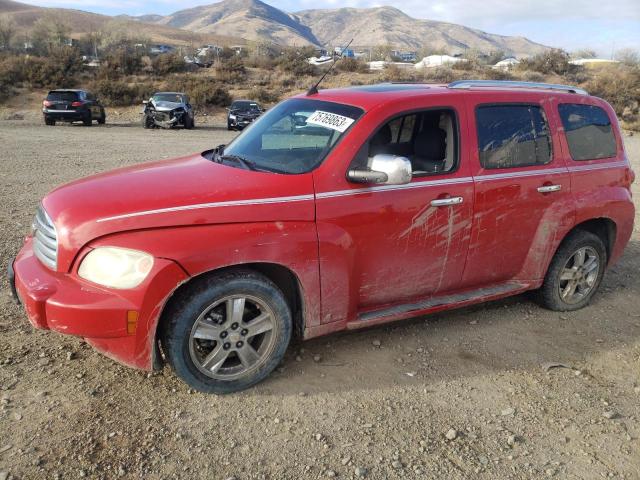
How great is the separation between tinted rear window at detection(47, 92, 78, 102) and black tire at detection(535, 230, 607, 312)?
23036 millimetres

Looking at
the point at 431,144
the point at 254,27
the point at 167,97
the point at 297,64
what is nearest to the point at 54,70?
the point at 167,97

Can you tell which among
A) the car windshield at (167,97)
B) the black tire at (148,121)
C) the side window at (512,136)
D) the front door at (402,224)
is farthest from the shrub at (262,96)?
the front door at (402,224)

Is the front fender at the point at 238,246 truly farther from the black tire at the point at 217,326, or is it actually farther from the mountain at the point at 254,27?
the mountain at the point at 254,27

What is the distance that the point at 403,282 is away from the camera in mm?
3914

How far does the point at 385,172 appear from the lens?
3.46 meters

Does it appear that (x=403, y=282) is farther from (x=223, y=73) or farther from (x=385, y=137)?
(x=223, y=73)

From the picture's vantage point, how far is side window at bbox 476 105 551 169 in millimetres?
4098

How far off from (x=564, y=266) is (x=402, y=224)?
1867mm

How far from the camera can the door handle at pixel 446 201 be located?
3836 mm

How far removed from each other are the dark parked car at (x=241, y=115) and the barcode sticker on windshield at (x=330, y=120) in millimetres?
20364

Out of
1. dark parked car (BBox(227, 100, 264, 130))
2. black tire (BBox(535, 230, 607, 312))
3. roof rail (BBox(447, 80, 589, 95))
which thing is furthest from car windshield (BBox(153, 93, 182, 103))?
black tire (BBox(535, 230, 607, 312))

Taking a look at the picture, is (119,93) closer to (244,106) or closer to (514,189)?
(244,106)

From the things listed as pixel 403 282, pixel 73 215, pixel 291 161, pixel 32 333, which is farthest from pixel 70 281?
pixel 403 282

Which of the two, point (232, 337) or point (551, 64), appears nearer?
point (232, 337)
